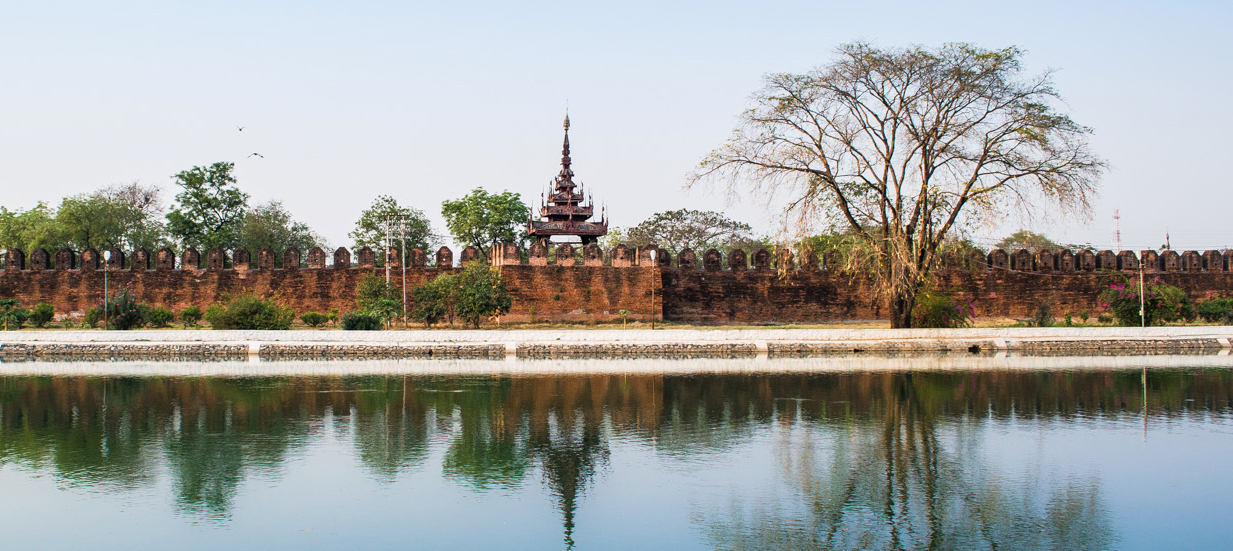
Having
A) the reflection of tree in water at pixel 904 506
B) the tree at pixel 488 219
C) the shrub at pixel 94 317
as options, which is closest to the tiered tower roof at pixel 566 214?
the tree at pixel 488 219

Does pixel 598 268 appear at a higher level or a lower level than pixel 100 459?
higher

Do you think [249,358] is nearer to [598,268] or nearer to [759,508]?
[598,268]

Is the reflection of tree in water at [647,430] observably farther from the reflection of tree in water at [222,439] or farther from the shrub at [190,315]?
the shrub at [190,315]

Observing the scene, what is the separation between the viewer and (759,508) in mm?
7172

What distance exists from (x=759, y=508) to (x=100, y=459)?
555 cm

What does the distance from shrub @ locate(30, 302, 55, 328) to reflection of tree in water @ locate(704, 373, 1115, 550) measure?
20099mm

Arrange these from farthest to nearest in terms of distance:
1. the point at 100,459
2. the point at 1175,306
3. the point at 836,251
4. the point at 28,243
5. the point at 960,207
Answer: the point at 28,243, the point at 836,251, the point at 1175,306, the point at 960,207, the point at 100,459

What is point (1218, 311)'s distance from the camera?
955 inches

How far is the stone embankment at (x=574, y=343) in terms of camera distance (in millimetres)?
19484

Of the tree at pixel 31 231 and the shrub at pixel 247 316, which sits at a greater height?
the tree at pixel 31 231

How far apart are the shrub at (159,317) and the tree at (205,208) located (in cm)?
930

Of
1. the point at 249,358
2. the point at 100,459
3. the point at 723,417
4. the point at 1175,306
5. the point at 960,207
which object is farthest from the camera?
the point at 1175,306

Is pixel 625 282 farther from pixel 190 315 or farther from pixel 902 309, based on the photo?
pixel 190 315

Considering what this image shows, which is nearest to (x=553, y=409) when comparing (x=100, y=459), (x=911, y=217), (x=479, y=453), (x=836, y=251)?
(x=479, y=453)
